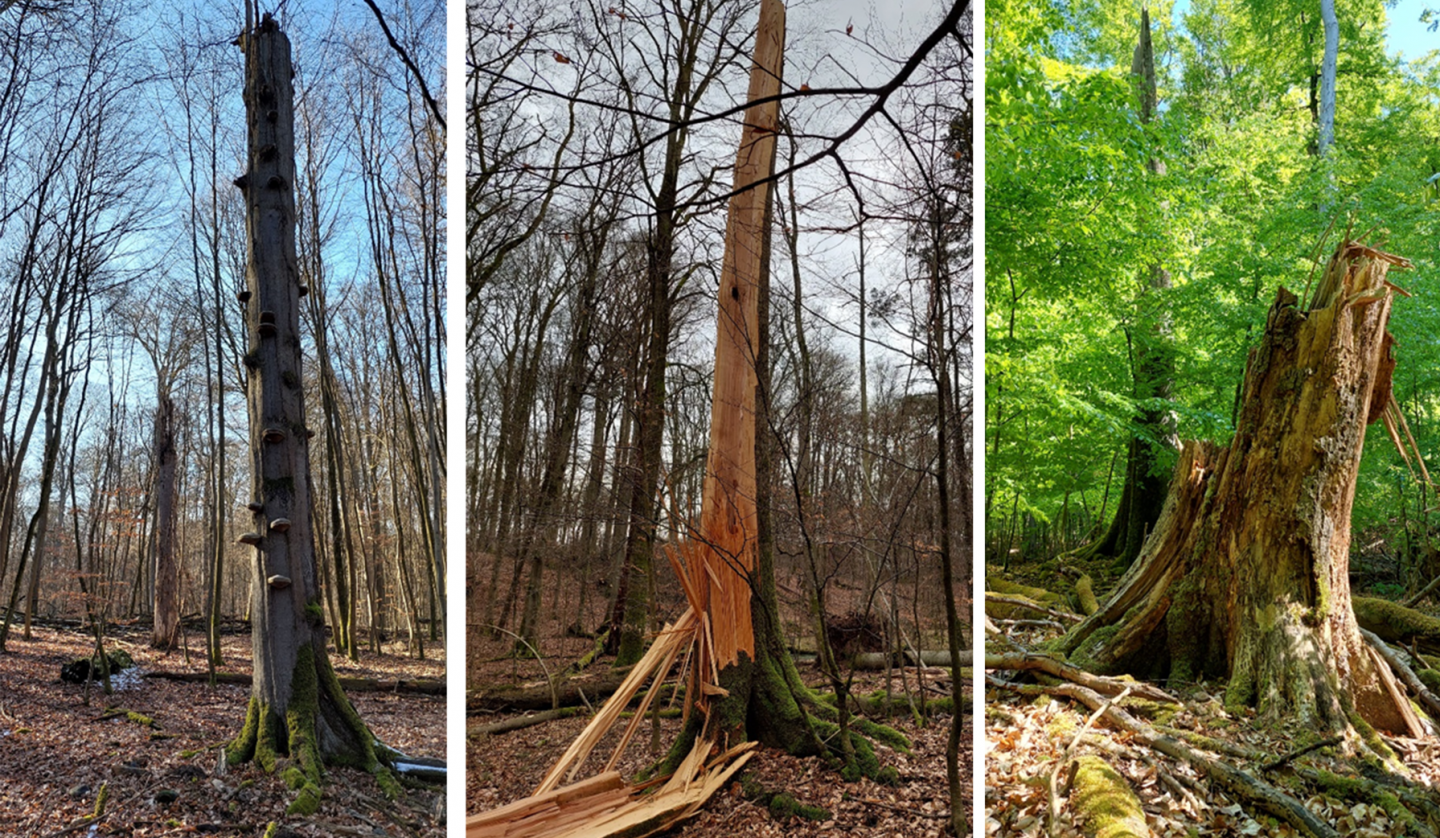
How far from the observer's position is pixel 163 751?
70.7 inches

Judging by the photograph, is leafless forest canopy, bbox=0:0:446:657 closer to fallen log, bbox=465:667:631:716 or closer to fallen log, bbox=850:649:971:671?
fallen log, bbox=465:667:631:716

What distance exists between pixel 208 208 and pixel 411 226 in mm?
497

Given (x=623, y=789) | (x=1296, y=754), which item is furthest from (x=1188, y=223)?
(x=623, y=789)

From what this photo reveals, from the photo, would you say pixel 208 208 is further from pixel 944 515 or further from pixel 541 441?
pixel 944 515

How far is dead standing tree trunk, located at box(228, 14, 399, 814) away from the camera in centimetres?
194

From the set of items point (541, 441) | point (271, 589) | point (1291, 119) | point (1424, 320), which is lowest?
point (271, 589)

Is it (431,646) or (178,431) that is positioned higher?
(178,431)

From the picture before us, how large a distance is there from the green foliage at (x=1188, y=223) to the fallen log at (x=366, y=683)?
2.51m

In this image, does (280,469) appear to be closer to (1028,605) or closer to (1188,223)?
(1028,605)

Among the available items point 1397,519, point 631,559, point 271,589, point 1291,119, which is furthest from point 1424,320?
point 271,589

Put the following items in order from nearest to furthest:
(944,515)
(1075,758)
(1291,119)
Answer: (944,515), (1075,758), (1291,119)

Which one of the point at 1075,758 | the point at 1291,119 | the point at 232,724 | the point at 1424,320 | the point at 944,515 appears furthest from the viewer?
the point at 1291,119

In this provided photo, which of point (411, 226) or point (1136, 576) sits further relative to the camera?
point (1136, 576)

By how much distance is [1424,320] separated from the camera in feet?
9.88
